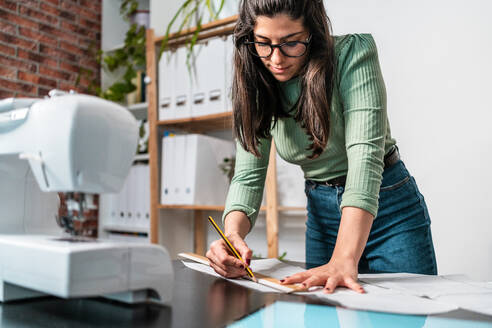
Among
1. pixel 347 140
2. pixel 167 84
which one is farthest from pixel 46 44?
pixel 347 140

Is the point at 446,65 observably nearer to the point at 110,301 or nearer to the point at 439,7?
the point at 439,7

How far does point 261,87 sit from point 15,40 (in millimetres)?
2193

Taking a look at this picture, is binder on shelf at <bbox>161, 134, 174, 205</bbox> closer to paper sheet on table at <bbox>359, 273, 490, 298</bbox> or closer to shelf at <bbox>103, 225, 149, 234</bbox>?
shelf at <bbox>103, 225, 149, 234</bbox>

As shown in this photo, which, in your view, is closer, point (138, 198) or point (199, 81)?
point (199, 81)

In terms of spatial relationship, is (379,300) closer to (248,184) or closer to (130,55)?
(248,184)

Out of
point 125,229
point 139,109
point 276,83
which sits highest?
point 139,109

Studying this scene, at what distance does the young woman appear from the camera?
0.94 metres

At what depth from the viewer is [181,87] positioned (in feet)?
8.13

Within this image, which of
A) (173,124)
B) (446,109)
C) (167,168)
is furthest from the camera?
(173,124)

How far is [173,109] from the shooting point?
8.23ft

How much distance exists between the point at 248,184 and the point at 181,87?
142 cm

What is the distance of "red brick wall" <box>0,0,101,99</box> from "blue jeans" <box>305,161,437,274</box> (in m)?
2.27

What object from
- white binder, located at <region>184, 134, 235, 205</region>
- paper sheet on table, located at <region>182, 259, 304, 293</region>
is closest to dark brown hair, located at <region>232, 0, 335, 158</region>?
paper sheet on table, located at <region>182, 259, 304, 293</region>

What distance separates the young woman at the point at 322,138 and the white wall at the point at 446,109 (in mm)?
918
